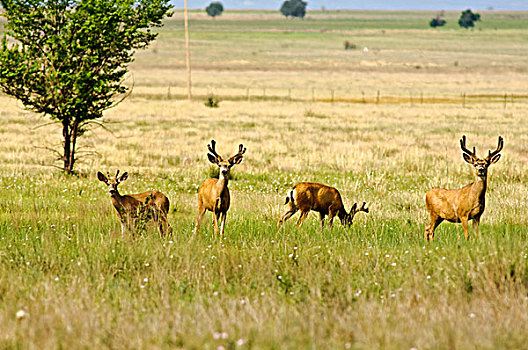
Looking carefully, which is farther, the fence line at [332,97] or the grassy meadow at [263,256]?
the fence line at [332,97]

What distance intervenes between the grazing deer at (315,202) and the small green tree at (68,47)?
315 inches

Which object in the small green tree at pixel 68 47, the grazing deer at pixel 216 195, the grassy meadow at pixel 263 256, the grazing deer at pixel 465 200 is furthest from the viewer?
the small green tree at pixel 68 47

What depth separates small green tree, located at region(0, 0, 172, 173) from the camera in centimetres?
1659

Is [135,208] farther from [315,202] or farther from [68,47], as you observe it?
[68,47]

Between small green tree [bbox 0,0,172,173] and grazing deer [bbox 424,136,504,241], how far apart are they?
9.86 metres

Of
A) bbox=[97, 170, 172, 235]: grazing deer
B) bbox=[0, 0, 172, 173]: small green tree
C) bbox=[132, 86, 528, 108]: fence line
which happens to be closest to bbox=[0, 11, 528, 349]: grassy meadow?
bbox=[97, 170, 172, 235]: grazing deer

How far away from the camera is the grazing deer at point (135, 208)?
9.41 meters

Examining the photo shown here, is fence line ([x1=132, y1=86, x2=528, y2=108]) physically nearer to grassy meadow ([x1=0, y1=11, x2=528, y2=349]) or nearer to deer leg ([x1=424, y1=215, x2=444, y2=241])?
grassy meadow ([x1=0, y1=11, x2=528, y2=349])

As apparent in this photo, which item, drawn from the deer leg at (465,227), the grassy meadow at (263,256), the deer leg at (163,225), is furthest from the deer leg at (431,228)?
the deer leg at (163,225)

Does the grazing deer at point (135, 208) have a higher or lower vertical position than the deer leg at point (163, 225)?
higher

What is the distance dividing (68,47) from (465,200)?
11.5 meters

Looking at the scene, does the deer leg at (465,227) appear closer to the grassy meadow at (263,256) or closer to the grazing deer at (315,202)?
the grassy meadow at (263,256)

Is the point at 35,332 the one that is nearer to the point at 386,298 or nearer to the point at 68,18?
the point at 386,298

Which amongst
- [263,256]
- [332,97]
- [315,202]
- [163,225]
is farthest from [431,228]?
[332,97]
